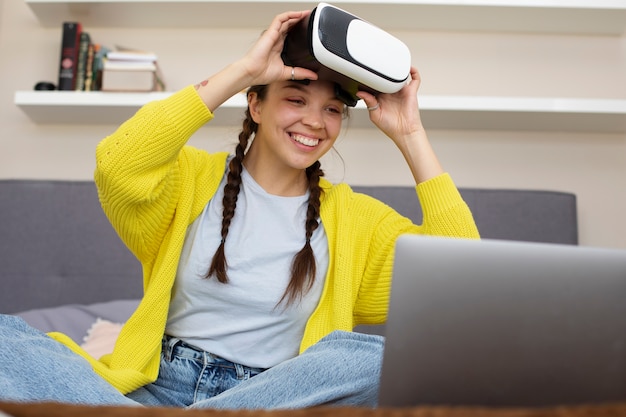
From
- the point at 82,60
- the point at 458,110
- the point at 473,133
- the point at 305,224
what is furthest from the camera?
the point at 473,133

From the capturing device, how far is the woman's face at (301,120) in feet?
4.93

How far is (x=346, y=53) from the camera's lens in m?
1.35

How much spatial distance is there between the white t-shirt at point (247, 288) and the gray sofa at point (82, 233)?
2.98 feet

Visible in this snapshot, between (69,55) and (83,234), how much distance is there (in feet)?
2.05

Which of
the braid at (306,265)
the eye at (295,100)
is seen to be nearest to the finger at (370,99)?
the eye at (295,100)

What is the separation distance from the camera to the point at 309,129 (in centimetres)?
151

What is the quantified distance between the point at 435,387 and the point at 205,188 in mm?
935

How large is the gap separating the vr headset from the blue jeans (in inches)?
20.2

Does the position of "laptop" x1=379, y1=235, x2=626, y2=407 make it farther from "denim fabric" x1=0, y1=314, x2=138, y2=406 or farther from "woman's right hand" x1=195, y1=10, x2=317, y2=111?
"woman's right hand" x1=195, y1=10, x2=317, y2=111

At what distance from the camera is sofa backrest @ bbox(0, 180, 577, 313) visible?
2.39 metres

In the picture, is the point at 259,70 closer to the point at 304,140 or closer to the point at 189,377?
the point at 304,140

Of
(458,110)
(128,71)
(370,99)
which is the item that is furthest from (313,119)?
(128,71)

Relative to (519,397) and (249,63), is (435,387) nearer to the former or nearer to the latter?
(519,397)

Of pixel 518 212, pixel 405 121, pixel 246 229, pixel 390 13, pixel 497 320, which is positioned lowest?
pixel 497 320
